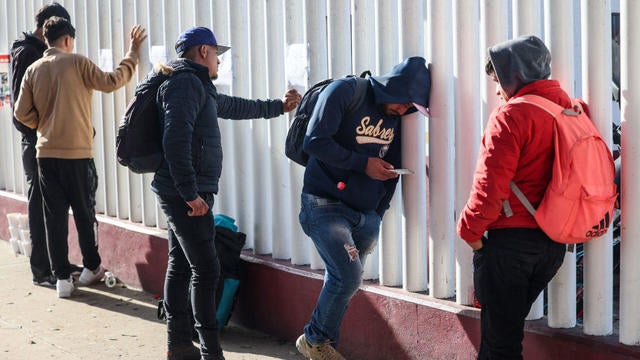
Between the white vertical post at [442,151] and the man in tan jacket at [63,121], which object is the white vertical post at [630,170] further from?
the man in tan jacket at [63,121]

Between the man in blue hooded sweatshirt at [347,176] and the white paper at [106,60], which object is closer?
the man in blue hooded sweatshirt at [347,176]

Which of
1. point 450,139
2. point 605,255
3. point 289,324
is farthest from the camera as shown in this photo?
point 289,324

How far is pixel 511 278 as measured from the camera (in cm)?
415

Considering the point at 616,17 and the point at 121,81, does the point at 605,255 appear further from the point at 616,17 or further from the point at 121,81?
the point at 121,81

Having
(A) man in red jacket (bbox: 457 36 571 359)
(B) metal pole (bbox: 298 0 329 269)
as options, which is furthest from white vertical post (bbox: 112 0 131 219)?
(A) man in red jacket (bbox: 457 36 571 359)

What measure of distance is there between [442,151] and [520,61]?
1049mm

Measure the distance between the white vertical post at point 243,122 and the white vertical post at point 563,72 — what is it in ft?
7.89

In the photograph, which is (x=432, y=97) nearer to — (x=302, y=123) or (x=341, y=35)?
(x=302, y=123)

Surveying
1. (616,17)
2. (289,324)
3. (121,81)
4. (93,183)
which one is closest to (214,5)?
(121,81)

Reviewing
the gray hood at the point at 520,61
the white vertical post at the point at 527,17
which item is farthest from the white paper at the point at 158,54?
the gray hood at the point at 520,61

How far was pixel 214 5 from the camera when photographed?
21.6 ft

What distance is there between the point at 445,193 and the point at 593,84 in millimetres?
1046

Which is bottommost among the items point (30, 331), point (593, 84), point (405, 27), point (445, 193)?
point (30, 331)

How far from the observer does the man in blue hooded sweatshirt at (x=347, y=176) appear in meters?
4.79
